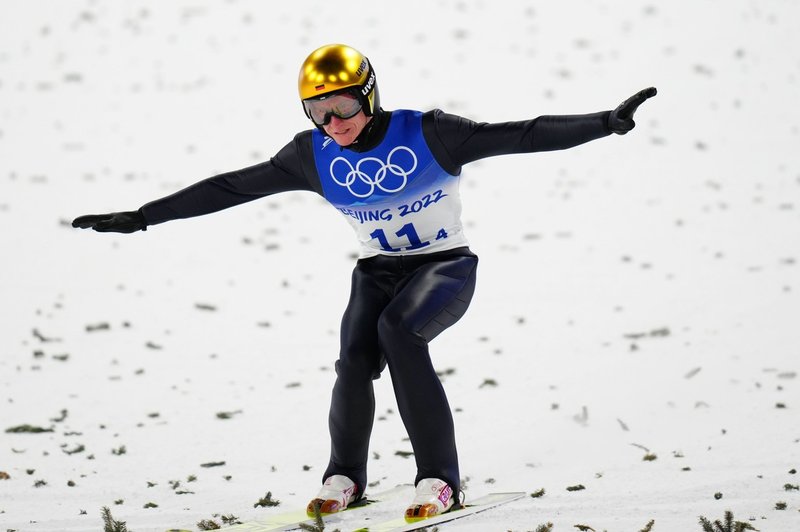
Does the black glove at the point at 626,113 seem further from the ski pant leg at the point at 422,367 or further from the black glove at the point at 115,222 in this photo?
the black glove at the point at 115,222

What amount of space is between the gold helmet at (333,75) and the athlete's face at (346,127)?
0.06m

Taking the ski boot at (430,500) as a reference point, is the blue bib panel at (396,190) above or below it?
above

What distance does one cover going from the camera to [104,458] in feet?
19.7

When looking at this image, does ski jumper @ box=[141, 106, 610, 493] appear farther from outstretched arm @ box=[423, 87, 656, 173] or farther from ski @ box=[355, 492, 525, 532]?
ski @ box=[355, 492, 525, 532]

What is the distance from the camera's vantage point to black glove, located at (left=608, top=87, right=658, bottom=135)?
4.12 metres

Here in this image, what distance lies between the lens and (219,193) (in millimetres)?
4934

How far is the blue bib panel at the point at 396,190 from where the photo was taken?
4.59 m

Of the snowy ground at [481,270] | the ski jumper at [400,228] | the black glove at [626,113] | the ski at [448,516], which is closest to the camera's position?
the black glove at [626,113]

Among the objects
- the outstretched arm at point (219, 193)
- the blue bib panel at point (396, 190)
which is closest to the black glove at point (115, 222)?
the outstretched arm at point (219, 193)

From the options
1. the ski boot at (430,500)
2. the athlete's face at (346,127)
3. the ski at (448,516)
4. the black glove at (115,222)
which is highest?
the athlete's face at (346,127)

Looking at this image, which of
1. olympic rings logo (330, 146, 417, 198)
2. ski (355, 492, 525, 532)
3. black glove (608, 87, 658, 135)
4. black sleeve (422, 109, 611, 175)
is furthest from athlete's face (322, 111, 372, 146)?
ski (355, 492, 525, 532)

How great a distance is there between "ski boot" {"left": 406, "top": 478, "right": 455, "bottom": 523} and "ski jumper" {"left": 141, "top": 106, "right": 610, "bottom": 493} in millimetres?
52

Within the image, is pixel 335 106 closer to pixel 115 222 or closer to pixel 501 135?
pixel 501 135

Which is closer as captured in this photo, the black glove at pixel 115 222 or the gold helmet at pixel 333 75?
the gold helmet at pixel 333 75
